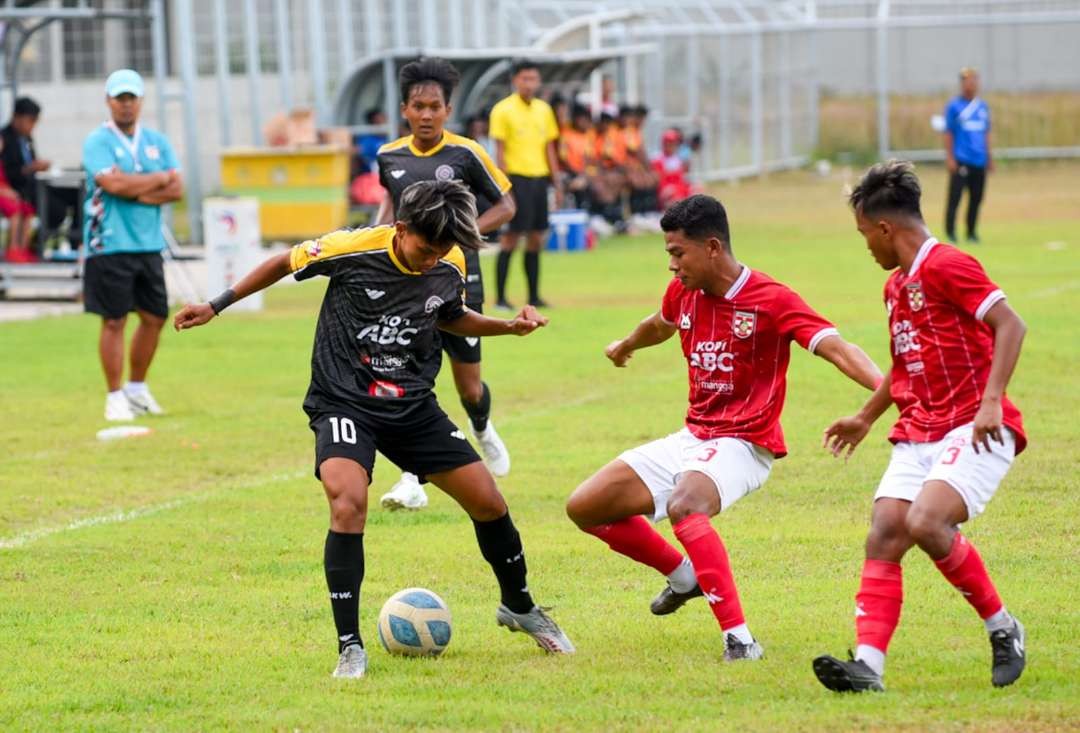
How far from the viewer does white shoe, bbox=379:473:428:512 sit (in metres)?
9.21

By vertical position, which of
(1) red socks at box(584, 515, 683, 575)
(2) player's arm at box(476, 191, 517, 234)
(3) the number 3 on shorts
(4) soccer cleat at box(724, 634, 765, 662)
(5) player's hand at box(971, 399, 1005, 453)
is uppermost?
(2) player's arm at box(476, 191, 517, 234)

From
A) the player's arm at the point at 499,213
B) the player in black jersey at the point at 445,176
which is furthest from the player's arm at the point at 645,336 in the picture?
the player's arm at the point at 499,213

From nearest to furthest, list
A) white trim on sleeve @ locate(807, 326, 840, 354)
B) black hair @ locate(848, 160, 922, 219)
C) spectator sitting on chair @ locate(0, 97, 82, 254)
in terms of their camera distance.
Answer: black hair @ locate(848, 160, 922, 219)
white trim on sleeve @ locate(807, 326, 840, 354)
spectator sitting on chair @ locate(0, 97, 82, 254)

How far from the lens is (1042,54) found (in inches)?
1713

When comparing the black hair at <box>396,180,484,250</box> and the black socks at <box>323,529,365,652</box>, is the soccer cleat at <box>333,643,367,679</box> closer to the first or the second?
the black socks at <box>323,529,365,652</box>

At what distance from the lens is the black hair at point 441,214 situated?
612cm

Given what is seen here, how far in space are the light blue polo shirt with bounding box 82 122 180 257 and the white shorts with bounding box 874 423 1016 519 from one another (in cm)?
752

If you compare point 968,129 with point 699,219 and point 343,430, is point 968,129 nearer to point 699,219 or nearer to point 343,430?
point 699,219

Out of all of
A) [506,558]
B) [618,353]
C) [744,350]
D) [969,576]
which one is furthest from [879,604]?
[618,353]

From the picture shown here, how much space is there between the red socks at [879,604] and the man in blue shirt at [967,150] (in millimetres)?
19988

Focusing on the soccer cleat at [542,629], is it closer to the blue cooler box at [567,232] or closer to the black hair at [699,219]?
the black hair at [699,219]

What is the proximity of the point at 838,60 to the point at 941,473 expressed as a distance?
4001cm

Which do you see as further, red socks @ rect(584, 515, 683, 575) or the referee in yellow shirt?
the referee in yellow shirt

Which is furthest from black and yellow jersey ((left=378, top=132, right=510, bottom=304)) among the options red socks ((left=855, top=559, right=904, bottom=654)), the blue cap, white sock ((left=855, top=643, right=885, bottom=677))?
white sock ((left=855, top=643, right=885, bottom=677))
